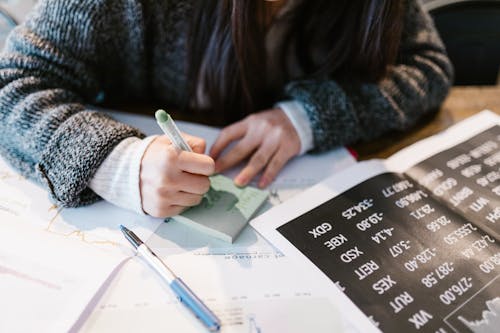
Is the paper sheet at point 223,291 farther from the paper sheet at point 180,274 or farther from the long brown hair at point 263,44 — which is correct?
the long brown hair at point 263,44

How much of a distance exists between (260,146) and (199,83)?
161mm

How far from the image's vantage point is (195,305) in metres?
0.37

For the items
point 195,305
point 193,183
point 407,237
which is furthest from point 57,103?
point 407,237

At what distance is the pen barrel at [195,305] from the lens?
1.18ft

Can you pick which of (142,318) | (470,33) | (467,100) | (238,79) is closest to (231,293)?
(142,318)

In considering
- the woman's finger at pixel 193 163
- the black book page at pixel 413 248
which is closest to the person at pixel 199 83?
the woman's finger at pixel 193 163

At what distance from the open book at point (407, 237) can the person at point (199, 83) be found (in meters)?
0.08

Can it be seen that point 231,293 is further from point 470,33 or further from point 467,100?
point 470,33

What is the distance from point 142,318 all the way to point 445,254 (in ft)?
1.03

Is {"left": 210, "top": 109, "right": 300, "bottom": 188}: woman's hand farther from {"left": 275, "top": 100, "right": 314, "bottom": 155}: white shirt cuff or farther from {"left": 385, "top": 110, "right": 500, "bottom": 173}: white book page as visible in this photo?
{"left": 385, "top": 110, "right": 500, "bottom": 173}: white book page

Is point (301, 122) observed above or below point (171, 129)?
below

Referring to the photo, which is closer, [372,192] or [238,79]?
[372,192]

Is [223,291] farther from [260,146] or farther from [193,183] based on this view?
[260,146]

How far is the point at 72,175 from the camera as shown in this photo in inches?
17.6
